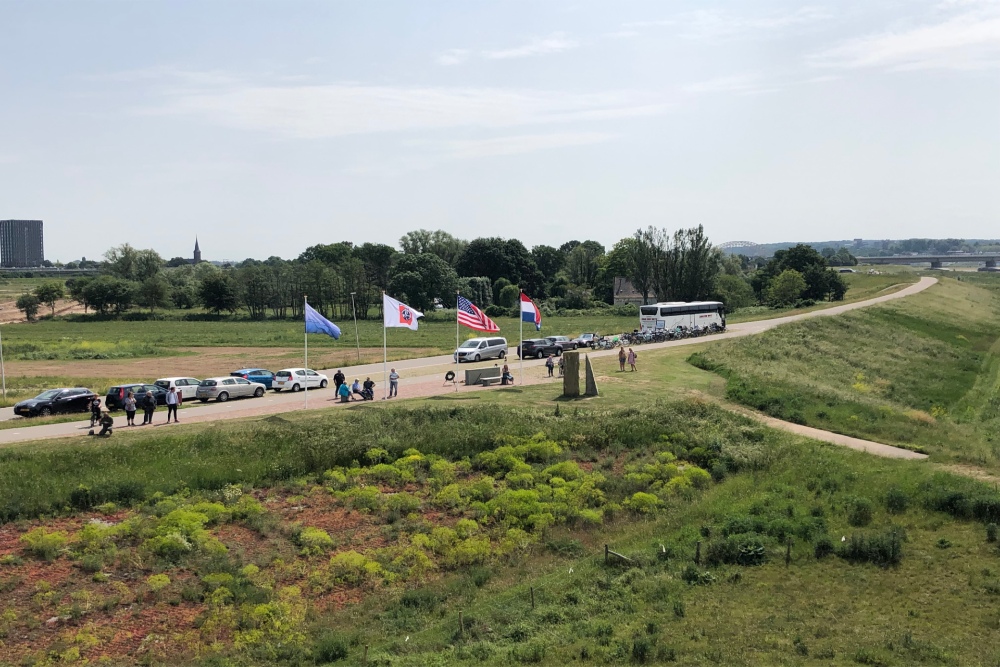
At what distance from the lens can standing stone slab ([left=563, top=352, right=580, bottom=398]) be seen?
3841 centimetres

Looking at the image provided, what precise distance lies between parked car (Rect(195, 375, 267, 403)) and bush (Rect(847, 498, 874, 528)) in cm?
2723

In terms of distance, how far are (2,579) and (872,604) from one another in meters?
19.5

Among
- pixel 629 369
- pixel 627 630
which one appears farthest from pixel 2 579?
pixel 629 369

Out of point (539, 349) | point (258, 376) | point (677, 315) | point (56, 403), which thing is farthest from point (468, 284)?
point (56, 403)

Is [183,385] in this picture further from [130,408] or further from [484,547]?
[484,547]

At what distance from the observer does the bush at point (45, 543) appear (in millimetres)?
20875

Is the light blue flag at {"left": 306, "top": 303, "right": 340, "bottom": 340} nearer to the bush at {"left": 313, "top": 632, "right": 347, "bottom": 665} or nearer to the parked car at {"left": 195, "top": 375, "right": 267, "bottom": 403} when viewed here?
the parked car at {"left": 195, "top": 375, "right": 267, "bottom": 403}

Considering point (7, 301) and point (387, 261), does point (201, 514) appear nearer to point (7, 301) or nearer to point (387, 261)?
point (387, 261)

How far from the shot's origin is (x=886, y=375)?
188 ft

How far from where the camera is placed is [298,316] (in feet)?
396

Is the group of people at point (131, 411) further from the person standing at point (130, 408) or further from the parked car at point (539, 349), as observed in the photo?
the parked car at point (539, 349)

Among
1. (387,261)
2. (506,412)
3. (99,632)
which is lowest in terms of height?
(99,632)

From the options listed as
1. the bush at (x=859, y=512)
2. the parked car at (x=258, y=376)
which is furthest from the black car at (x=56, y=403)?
the bush at (x=859, y=512)

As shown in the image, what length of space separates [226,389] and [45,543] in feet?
59.7
